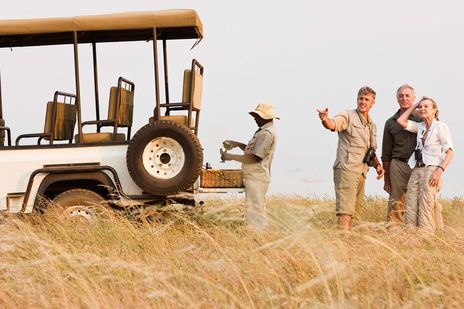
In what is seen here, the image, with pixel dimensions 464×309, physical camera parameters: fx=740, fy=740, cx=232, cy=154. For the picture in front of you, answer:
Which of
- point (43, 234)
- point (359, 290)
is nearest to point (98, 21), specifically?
point (43, 234)

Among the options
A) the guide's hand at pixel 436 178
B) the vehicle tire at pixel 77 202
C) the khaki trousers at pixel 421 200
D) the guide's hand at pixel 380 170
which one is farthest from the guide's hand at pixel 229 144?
the guide's hand at pixel 436 178

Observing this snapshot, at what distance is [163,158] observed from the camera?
8.12 m

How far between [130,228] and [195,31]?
2.85 m

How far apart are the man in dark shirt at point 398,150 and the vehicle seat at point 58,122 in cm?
379

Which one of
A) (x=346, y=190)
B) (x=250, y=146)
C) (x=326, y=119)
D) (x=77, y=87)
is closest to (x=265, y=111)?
(x=250, y=146)

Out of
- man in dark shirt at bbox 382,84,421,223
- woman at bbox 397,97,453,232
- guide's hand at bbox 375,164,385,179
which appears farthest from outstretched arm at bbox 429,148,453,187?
guide's hand at bbox 375,164,385,179

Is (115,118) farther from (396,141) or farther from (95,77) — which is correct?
(396,141)

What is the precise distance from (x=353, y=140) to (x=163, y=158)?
2097 millimetres

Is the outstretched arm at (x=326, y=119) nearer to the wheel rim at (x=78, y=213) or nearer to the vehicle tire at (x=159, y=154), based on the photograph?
the vehicle tire at (x=159, y=154)

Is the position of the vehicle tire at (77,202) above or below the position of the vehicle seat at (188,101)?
below

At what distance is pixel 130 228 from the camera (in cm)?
670

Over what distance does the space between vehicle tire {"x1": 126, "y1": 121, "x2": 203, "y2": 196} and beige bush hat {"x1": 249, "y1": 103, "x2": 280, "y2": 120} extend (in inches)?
29.4

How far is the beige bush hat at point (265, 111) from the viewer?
7695mm

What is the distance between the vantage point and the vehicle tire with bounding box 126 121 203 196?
26.0 ft
